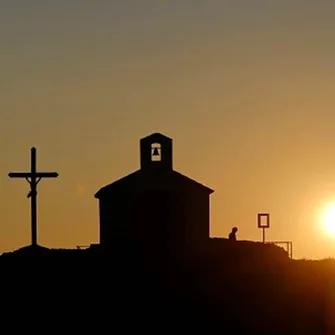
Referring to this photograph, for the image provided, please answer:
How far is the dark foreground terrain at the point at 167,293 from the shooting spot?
39.4 m

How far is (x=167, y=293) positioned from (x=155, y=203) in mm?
12365

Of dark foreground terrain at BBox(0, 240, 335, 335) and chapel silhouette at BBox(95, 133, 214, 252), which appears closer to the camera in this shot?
dark foreground terrain at BBox(0, 240, 335, 335)

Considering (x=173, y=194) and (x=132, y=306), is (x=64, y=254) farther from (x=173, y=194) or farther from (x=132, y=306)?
(x=132, y=306)

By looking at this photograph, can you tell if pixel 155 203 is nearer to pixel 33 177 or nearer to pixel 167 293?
pixel 33 177

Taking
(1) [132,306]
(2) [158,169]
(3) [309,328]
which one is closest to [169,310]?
(1) [132,306]

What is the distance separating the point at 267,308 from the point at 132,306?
12.8 feet

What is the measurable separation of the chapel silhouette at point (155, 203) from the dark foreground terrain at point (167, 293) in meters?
3.40

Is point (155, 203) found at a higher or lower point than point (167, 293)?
higher

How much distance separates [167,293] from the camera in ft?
140

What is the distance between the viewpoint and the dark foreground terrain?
1551 inches

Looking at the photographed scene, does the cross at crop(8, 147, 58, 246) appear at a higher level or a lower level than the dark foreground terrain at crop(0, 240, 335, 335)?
higher

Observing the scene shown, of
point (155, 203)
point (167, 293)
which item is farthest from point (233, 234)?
point (167, 293)

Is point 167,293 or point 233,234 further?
point 233,234

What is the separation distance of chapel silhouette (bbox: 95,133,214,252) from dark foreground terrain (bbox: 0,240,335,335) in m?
3.40
